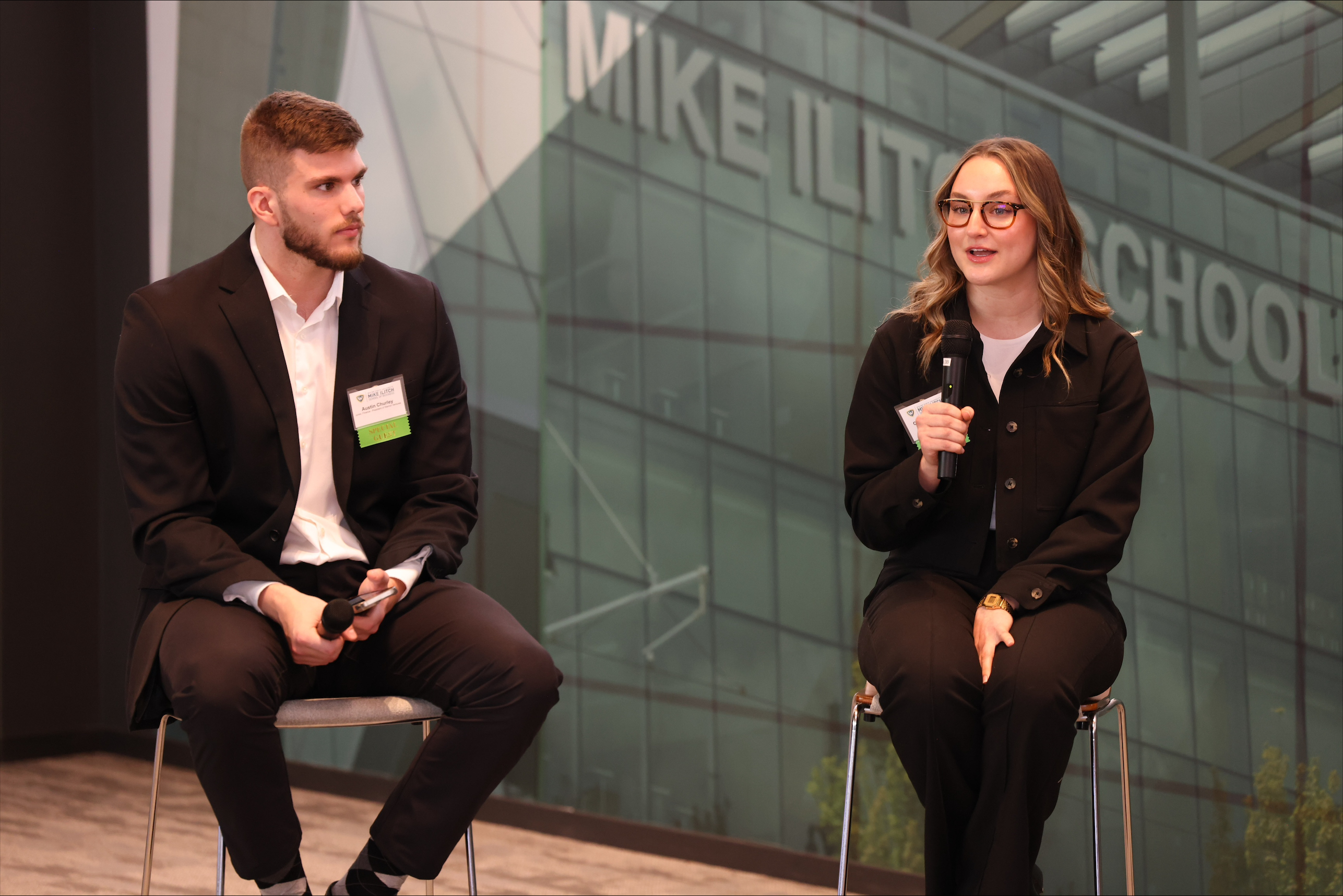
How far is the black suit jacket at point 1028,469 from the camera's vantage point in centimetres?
202

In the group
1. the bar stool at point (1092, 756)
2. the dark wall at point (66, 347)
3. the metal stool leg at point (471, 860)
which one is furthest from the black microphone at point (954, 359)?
the dark wall at point (66, 347)

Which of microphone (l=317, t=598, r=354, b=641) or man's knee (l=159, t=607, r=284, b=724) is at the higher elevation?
microphone (l=317, t=598, r=354, b=641)

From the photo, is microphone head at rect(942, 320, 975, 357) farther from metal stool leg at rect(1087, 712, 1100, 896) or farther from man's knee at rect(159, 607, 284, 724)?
man's knee at rect(159, 607, 284, 724)

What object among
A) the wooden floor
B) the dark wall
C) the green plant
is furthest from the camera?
the dark wall

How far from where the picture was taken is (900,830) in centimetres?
302

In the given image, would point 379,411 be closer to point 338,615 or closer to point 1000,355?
point 338,615

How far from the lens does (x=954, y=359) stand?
195cm

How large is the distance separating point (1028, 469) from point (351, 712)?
3.84 feet

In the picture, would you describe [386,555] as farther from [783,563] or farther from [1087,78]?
[1087,78]

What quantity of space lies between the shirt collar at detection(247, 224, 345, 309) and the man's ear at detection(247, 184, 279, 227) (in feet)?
0.23

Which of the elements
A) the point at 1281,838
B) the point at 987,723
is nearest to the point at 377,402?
the point at 987,723

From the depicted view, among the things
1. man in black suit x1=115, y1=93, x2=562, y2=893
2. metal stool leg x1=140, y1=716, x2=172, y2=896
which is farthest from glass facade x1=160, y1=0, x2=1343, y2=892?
metal stool leg x1=140, y1=716, x2=172, y2=896

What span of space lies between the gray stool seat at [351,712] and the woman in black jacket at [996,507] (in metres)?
0.73

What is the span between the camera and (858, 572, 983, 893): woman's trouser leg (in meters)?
1.87
